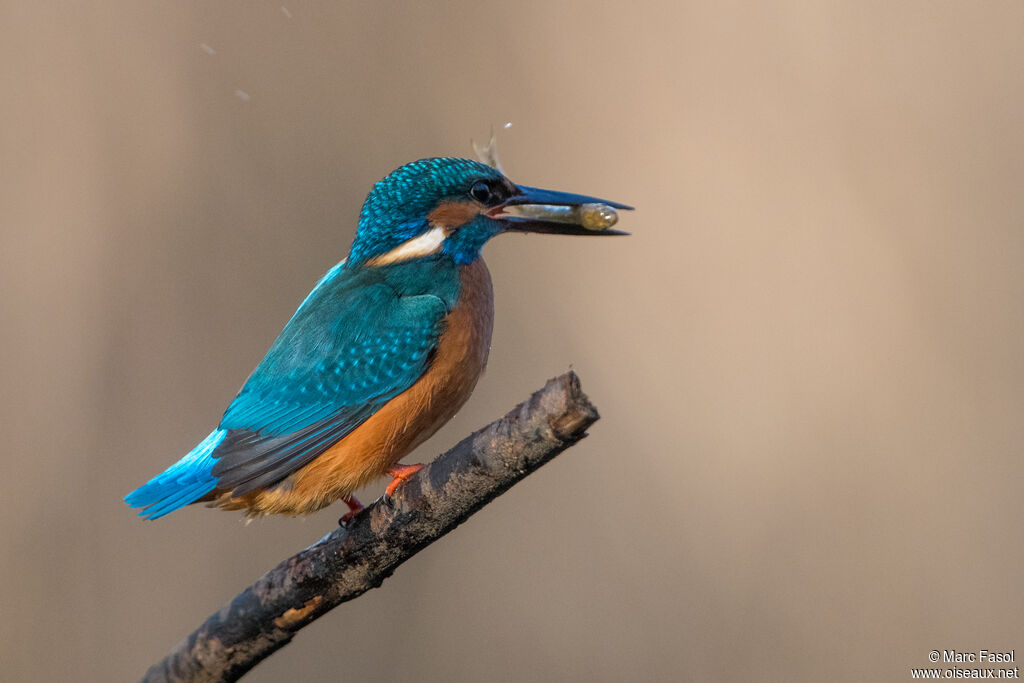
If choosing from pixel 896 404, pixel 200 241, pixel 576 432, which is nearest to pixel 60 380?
pixel 200 241

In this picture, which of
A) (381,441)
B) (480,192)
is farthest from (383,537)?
(480,192)

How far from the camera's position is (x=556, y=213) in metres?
2.50

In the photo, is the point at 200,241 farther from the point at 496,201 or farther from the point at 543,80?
the point at 496,201

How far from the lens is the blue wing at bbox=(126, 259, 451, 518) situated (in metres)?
2.20

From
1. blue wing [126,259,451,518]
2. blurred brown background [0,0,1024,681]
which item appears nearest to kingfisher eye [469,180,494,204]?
blue wing [126,259,451,518]

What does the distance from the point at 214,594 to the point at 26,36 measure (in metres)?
2.14

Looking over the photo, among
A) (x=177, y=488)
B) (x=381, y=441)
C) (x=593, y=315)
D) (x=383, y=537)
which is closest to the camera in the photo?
(x=383, y=537)

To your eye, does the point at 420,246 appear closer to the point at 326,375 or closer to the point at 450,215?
the point at 450,215

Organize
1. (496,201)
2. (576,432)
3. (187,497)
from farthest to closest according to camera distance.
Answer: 1. (496,201)
2. (187,497)
3. (576,432)

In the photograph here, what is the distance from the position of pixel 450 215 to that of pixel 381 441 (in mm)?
585

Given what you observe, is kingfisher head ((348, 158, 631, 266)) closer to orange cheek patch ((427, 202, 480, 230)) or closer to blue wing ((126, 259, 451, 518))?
orange cheek patch ((427, 202, 480, 230))

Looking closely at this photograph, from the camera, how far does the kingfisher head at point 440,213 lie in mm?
2527

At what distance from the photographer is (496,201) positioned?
102 inches

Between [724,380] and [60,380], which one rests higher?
[60,380]
